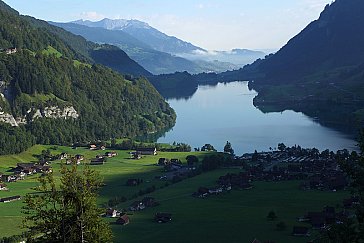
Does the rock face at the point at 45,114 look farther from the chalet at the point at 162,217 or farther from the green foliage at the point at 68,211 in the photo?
the green foliage at the point at 68,211

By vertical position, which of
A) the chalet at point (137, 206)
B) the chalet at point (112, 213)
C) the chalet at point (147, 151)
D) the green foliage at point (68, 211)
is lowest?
the chalet at point (137, 206)

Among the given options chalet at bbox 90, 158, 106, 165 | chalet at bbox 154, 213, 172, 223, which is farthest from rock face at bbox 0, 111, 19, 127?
chalet at bbox 154, 213, 172, 223

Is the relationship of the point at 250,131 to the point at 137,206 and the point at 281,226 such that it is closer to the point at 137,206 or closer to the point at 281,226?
the point at 137,206

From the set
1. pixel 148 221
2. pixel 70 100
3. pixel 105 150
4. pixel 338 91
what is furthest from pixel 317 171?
pixel 338 91

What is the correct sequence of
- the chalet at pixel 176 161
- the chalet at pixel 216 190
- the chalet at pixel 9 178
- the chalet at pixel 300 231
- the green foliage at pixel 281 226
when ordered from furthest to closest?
the chalet at pixel 176 161 → the chalet at pixel 9 178 → the chalet at pixel 216 190 → the green foliage at pixel 281 226 → the chalet at pixel 300 231

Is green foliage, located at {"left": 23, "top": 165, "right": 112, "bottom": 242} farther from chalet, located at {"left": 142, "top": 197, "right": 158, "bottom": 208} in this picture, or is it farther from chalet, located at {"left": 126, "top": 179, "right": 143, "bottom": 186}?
chalet, located at {"left": 126, "top": 179, "right": 143, "bottom": 186}

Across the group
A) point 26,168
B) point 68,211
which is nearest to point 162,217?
point 26,168

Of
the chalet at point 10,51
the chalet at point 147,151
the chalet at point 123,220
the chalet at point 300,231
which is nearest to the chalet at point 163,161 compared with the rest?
the chalet at point 147,151
